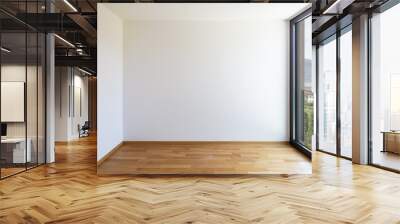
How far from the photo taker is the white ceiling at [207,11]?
597cm

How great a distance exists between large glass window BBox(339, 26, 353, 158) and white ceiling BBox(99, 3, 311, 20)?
1873 mm

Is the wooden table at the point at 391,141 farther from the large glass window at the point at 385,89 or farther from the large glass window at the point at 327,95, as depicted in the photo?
the large glass window at the point at 327,95

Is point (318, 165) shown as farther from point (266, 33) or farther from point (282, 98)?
point (266, 33)

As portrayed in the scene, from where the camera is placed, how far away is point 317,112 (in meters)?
9.30

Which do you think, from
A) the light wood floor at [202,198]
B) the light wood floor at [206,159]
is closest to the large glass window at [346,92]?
the light wood floor at [202,198]

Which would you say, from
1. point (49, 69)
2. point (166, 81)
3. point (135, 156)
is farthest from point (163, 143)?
point (49, 69)

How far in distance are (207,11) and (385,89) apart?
3.70 m

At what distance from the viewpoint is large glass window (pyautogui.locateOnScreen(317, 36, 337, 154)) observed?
8.33 m

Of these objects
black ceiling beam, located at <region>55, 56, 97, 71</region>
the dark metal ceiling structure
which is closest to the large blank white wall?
the dark metal ceiling structure

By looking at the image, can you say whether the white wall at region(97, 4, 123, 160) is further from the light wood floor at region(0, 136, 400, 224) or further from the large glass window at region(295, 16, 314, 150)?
the large glass window at region(295, 16, 314, 150)

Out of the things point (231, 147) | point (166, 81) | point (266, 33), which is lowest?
point (231, 147)

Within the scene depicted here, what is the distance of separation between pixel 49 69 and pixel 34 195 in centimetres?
334

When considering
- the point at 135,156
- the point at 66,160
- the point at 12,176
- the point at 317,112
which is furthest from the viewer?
the point at 317,112

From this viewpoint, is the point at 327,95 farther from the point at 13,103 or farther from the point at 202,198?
the point at 13,103
